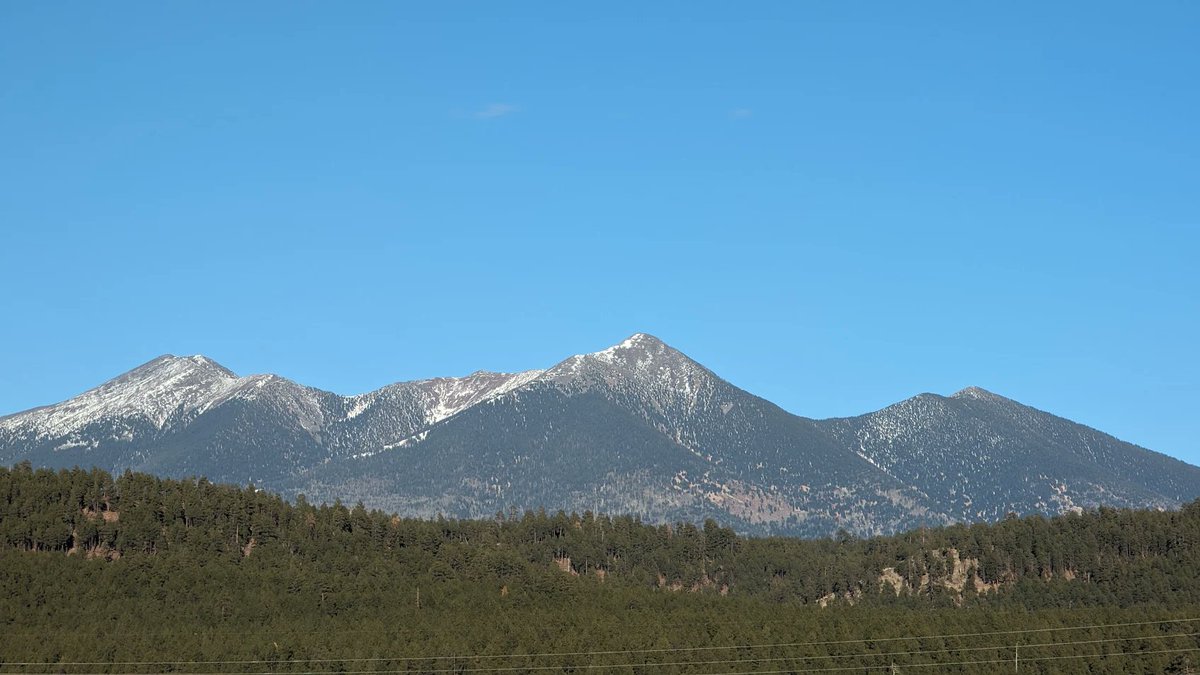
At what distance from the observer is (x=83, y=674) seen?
19988 centimetres

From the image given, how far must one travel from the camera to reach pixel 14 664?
19775 cm

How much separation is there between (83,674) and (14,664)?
795cm
